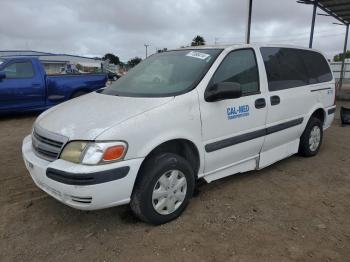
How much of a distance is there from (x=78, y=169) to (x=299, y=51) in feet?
12.3

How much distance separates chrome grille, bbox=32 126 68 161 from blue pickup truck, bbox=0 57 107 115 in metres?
5.61

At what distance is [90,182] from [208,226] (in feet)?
3.92

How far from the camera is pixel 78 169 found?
2.64 metres

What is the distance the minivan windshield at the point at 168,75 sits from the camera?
134 inches

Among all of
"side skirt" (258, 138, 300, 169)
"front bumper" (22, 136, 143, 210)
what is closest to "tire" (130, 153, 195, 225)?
"front bumper" (22, 136, 143, 210)

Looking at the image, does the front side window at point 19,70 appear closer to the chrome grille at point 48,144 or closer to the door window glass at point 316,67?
the chrome grille at point 48,144

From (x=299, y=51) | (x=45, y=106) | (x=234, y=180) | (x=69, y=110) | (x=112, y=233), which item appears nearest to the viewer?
(x=112, y=233)

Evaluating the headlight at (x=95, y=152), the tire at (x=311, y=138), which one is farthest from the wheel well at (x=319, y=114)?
the headlight at (x=95, y=152)

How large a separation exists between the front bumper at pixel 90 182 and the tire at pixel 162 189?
12cm

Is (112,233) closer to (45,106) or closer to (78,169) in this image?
(78,169)

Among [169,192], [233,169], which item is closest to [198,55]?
[233,169]

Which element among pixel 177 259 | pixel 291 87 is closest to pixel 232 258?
pixel 177 259

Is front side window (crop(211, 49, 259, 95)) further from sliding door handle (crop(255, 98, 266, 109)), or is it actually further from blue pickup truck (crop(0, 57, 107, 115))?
blue pickup truck (crop(0, 57, 107, 115))

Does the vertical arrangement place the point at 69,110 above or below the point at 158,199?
above
